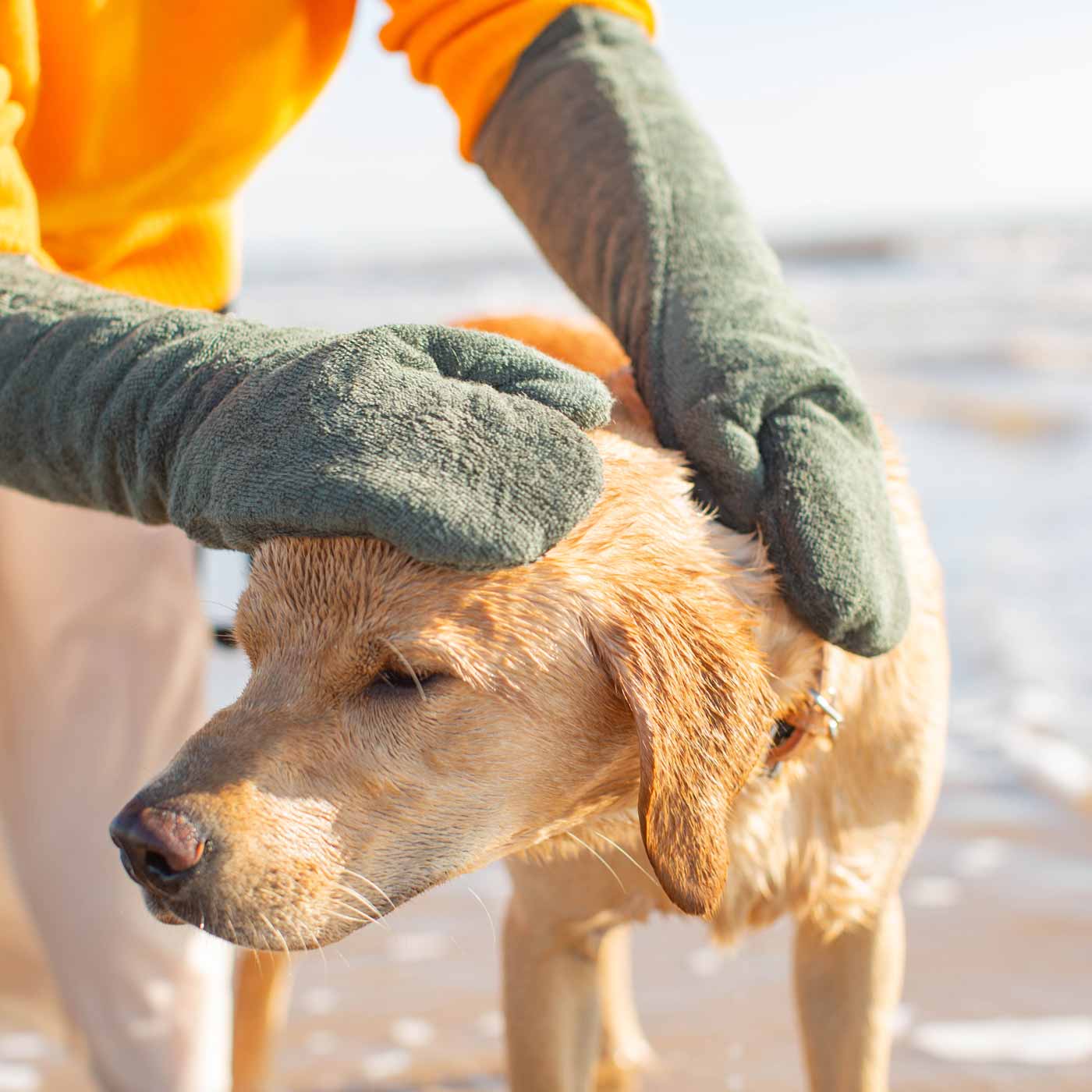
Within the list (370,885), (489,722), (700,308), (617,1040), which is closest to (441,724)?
(489,722)

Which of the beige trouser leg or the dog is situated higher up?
the dog

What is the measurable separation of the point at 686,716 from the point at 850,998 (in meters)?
0.96

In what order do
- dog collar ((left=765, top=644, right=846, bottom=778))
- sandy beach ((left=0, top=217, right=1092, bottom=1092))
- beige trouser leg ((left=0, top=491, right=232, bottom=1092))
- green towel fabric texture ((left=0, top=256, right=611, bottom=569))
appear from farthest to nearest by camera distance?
1. sandy beach ((left=0, top=217, right=1092, bottom=1092))
2. beige trouser leg ((left=0, top=491, right=232, bottom=1092))
3. dog collar ((left=765, top=644, right=846, bottom=778))
4. green towel fabric texture ((left=0, top=256, right=611, bottom=569))

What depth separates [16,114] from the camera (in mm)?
2152

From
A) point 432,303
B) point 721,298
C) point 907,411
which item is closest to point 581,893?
point 721,298

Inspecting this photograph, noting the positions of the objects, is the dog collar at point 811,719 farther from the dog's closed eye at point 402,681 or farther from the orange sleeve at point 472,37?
the orange sleeve at point 472,37

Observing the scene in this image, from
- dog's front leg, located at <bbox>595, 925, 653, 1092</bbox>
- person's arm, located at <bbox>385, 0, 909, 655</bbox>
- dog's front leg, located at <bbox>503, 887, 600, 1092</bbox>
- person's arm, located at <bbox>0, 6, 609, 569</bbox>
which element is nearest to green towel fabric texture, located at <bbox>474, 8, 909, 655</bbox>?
person's arm, located at <bbox>385, 0, 909, 655</bbox>

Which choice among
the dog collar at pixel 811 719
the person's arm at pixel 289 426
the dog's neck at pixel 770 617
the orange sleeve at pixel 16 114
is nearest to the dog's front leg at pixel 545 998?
the dog collar at pixel 811 719

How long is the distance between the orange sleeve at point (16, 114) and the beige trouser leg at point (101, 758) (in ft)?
2.02

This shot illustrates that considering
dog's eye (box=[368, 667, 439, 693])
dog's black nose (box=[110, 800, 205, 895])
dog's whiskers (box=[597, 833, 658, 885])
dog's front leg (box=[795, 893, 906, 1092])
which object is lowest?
dog's front leg (box=[795, 893, 906, 1092])

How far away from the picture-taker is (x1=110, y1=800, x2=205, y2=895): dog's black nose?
161 centimetres

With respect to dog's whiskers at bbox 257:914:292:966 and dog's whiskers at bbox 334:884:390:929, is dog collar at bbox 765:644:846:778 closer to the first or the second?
dog's whiskers at bbox 334:884:390:929

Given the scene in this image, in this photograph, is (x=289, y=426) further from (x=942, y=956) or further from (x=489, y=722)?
(x=942, y=956)

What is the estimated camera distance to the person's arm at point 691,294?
192cm
